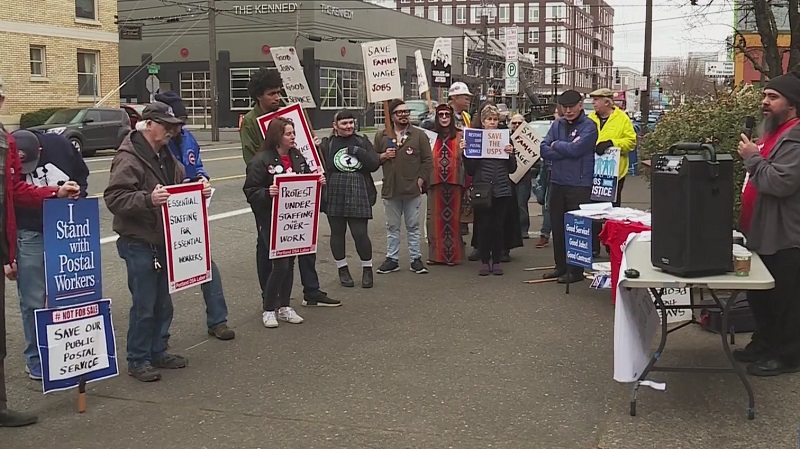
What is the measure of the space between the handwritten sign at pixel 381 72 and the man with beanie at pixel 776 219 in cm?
456

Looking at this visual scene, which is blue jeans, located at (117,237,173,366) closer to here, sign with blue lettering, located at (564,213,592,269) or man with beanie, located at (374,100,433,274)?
man with beanie, located at (374,100,433,274)

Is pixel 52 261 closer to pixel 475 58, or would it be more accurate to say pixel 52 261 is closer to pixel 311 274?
pixel 311 274

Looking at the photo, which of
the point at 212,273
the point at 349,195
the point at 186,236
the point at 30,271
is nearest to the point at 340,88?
the point at 349,195

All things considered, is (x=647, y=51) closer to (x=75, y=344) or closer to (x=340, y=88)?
(x=75, y=344)

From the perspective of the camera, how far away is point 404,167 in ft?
29.1

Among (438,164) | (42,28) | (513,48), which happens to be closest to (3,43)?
(42,28)

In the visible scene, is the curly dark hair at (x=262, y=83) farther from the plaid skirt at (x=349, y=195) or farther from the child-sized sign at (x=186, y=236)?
the child-sized sign at (x=186, y=236)

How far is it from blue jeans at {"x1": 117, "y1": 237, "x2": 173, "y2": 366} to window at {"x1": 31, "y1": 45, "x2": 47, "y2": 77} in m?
31.2

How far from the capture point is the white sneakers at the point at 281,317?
6914 mm

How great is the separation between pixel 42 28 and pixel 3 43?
6.68 ft

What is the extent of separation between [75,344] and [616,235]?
4.42 m

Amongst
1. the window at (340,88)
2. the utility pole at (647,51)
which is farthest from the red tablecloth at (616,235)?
the window at (340,88)

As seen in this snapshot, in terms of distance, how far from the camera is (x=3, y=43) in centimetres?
3164

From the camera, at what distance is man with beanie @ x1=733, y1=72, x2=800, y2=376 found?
5.01m
